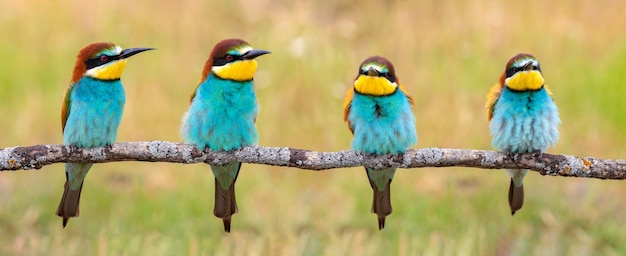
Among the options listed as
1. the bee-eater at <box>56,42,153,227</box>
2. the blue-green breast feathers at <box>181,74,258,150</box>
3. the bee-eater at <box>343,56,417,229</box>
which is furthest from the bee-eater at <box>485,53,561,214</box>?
the bee-eater at <box>56,42,153,227</box>

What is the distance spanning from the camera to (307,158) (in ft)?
12.9

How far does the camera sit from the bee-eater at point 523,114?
170 inches

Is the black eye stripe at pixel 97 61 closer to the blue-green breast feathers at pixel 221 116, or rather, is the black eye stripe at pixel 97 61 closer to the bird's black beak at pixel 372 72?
the blue-green breast feathers at pixel 221 116

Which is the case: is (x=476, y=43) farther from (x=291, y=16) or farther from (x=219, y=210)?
(x=219, y=210)

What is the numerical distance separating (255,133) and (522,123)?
1212mm

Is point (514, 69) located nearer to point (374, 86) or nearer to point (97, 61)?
point (374, 86)

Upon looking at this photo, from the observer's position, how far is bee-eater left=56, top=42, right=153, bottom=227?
14.4 feet

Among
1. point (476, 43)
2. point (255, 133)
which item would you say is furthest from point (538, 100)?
point (476, 43)

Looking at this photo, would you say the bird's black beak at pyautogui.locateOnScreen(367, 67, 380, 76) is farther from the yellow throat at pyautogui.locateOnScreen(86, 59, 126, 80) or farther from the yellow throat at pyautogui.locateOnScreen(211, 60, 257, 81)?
the yellow throat at pyautogui.locateOnScreen(86, 59, 126, 80)

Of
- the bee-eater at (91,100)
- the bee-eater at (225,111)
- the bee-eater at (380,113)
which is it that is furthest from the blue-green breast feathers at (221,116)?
the bee-eater at (380,113)

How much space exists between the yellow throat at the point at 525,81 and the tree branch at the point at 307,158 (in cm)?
30

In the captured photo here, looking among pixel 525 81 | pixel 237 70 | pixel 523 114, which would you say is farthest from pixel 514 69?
pixel 237 70

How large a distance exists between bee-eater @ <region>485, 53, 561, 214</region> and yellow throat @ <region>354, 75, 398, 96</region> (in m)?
0.50

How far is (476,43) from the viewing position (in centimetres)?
733
